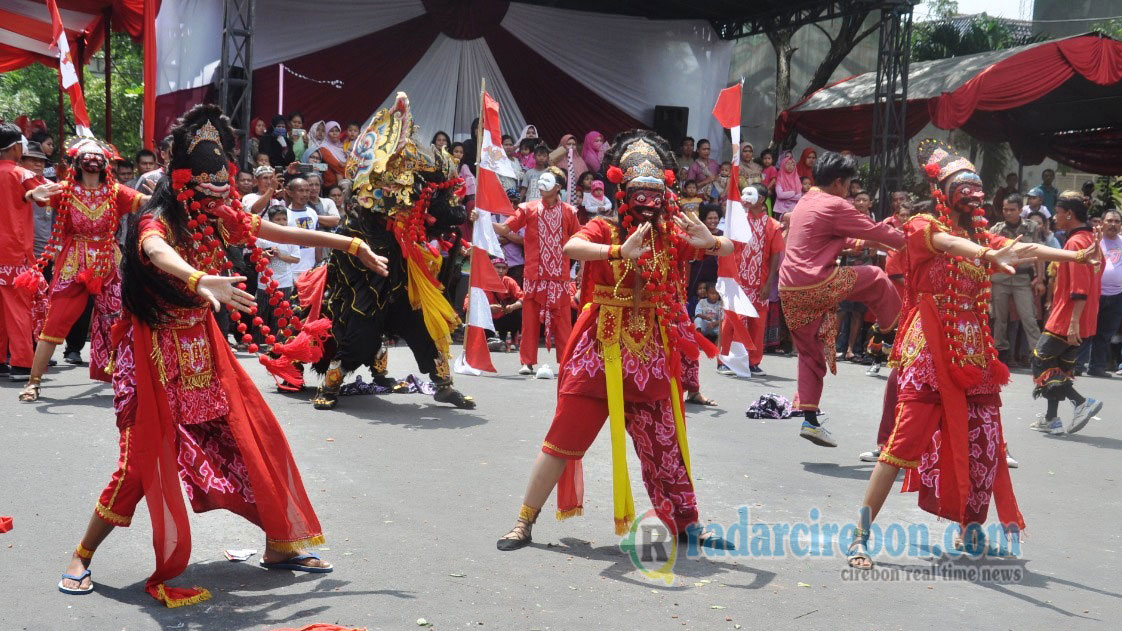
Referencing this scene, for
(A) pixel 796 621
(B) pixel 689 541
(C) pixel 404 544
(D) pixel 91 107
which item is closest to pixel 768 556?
(B) pixel 689 541

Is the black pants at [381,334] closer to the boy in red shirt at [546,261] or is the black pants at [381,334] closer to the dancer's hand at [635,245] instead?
the boy in red shirt at [546,261]

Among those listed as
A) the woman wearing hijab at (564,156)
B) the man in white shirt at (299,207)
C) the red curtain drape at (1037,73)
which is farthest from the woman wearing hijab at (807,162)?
the man in white shirt at (299,207)

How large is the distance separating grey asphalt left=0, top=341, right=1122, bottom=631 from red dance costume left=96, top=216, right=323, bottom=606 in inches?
11.1

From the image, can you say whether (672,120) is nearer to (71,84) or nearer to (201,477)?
(71,84)

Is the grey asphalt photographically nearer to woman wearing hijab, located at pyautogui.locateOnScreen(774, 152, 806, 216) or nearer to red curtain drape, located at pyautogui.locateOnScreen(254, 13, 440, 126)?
woman wearing hijab, located at pyautogui.locateOnScreen(774, 152, 806, 216)

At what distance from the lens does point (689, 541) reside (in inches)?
201

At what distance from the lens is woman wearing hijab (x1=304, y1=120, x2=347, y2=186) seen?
13602mm

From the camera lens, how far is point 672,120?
18359mm

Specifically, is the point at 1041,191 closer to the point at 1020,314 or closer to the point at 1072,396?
the point at 1020,314

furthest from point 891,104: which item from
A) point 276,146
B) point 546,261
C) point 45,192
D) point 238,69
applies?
point 45,192

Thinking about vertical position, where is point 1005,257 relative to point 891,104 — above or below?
below

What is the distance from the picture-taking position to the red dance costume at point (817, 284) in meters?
7.04

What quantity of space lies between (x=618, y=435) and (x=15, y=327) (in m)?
6.27

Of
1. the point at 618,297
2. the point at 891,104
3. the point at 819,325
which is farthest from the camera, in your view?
the point at 891,104
